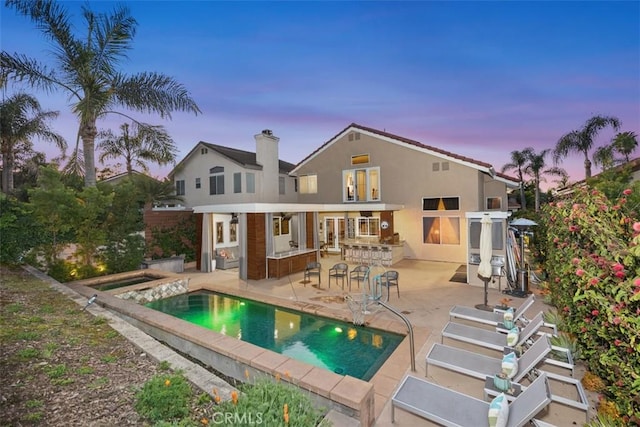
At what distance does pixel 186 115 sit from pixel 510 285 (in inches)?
640

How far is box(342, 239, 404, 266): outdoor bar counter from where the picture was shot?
16.3 m

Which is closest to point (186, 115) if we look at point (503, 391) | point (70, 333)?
point (70, 333)

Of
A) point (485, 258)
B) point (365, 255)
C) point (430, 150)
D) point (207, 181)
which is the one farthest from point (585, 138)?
point (207, 181)

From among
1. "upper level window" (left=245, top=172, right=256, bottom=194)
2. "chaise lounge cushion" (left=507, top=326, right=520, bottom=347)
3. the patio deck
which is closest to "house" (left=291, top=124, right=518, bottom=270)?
the patio deck

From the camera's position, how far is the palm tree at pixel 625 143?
19594mm

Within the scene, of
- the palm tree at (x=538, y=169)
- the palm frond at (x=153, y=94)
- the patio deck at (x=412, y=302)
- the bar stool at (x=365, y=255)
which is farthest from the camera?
the palm tree at (x=538, y=169)

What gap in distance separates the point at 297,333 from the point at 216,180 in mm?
15735

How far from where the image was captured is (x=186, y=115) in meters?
14.2

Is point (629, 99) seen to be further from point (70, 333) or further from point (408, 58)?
point (70, 333)

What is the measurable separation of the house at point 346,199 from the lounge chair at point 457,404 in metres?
8.61

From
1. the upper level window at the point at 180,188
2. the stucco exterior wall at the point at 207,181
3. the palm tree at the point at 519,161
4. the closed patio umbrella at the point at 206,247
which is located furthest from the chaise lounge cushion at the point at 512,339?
the palm tree at the point at 519,161

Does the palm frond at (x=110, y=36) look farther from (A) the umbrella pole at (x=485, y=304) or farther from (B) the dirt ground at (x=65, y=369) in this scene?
(A) the umbrella pole at (x=485, y=304)

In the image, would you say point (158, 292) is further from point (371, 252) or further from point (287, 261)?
point (371, 252)

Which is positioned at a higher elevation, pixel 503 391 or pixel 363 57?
pixel 363 57
